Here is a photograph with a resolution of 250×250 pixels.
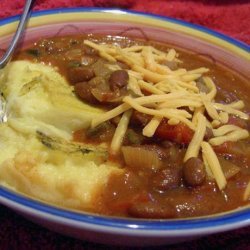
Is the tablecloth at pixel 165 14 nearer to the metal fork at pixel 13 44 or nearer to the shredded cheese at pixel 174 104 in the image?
the shredded cheese at pixel 174 104

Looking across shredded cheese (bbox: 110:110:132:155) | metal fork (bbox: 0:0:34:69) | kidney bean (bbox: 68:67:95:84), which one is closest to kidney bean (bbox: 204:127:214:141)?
shredded cheese (bbox: 110:110:132:155)

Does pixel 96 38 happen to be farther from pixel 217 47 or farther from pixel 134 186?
pixel 134 186

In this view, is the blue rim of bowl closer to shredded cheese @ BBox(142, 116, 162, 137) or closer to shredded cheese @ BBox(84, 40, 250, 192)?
shredded cheese @ BBox(84, 40, 250, 192)

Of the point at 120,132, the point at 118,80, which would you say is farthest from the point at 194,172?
the point at 118,80

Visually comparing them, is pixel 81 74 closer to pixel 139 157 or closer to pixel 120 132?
pixel 120 132

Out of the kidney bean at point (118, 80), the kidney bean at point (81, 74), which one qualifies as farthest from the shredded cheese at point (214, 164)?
the kidney bean at point (81, 74)

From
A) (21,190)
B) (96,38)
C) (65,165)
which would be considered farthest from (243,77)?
(21,190)
